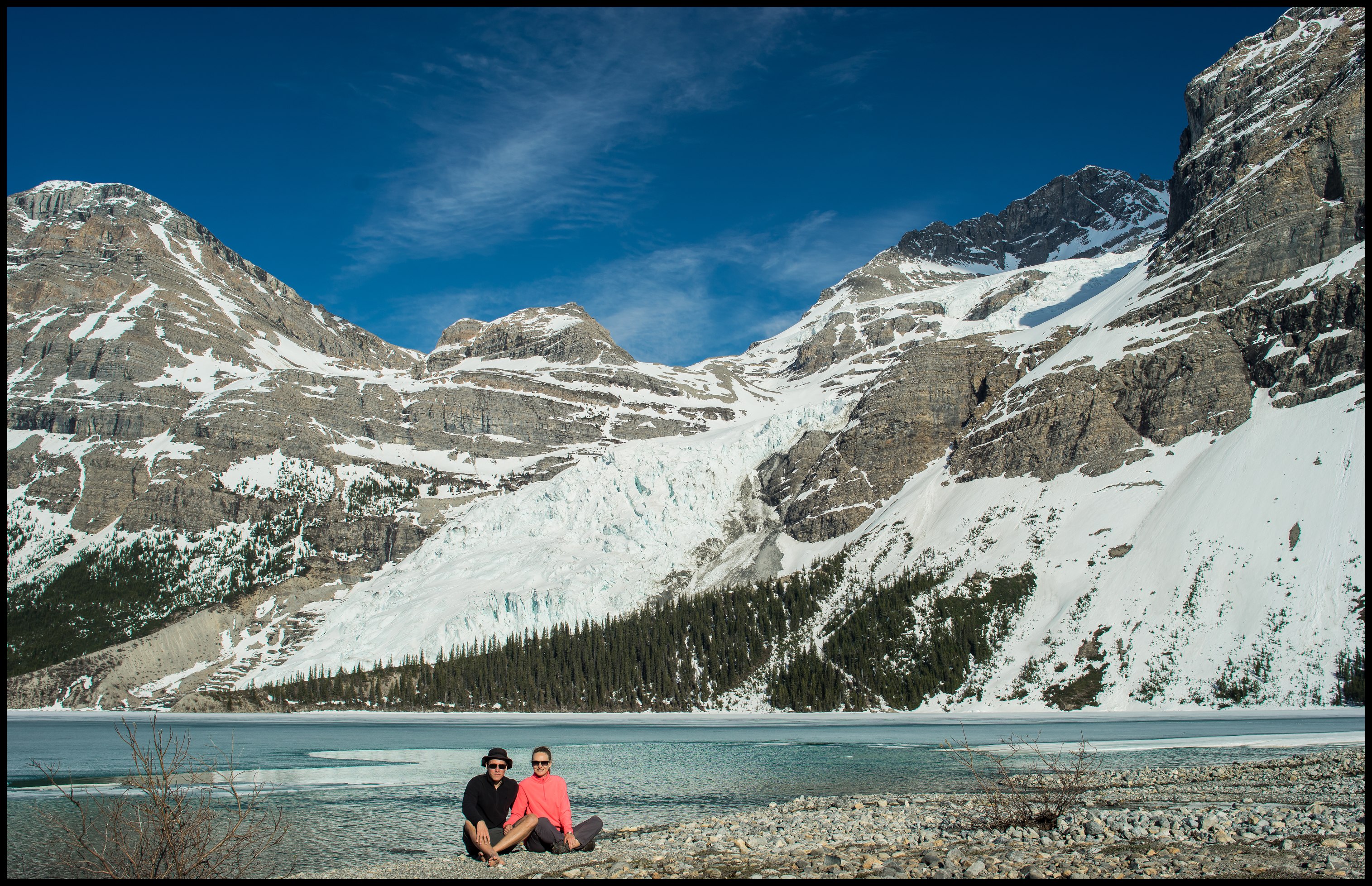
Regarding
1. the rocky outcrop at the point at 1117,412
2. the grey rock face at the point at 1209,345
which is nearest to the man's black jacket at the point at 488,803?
the grey rock face at the point at 1209,345

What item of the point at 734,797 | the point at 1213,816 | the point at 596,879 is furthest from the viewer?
the point at 734,797

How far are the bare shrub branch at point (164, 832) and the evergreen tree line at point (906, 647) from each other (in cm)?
8572

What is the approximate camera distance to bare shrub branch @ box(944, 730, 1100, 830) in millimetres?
20078

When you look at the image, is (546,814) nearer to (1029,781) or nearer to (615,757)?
(1029,781)

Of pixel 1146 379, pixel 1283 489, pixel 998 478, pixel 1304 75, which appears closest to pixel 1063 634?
pixel 1283 489

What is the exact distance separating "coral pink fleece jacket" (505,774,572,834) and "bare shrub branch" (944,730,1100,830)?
29.1ft

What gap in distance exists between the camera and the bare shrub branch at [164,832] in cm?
1441

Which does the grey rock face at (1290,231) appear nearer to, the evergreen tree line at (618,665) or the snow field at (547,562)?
the evergreen tree line at (618,665)

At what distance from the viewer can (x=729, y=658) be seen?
12738cm

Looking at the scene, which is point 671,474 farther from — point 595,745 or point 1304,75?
point 1304,75

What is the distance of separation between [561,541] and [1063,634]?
352ft

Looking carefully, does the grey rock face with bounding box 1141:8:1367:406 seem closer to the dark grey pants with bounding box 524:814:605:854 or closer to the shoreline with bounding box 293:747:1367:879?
the shoreline with bounding box 293:747:1367:879

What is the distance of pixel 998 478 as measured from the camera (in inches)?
5664

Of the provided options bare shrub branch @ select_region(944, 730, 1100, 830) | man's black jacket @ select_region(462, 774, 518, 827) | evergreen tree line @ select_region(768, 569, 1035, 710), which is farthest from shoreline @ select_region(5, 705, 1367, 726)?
man's black jacket @ select_region(462, 774, 518, 827)
